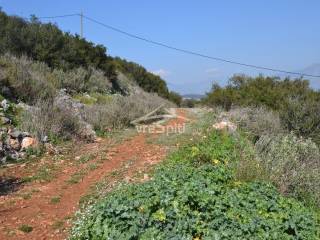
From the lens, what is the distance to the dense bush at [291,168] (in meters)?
6.92

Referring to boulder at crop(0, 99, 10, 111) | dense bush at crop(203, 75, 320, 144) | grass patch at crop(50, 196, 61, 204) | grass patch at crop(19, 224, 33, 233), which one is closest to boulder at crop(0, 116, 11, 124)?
boulder at crop(0, 99, 10, 111)

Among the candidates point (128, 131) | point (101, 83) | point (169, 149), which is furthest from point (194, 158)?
point (101, 83)

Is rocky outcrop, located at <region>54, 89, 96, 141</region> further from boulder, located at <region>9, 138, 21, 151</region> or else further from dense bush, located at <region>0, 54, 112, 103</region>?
boulder, located at <region>9, 138, 21, 151</region>

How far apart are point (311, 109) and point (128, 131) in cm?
531

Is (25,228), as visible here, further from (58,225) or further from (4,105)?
(4,105)

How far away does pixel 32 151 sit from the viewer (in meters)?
8.82

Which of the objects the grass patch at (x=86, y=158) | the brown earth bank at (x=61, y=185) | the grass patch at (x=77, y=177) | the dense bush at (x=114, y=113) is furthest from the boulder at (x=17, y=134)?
the dense bush at (x=114, y=113)

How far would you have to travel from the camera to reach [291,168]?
24.9ft

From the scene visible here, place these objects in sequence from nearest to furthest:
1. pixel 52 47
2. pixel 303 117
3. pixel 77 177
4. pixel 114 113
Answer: pixel 77 177 → pixel 114 113 → pixel 303 117 → pixel 52 47

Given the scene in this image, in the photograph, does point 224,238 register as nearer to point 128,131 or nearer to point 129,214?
point 129,214

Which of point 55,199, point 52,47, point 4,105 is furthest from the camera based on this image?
point 52,47

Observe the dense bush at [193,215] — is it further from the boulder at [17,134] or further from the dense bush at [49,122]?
the dense bush at [49,122]

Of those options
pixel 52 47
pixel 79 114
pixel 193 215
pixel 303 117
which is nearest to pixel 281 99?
pixel 303 117

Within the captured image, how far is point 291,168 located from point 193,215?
3680mm
